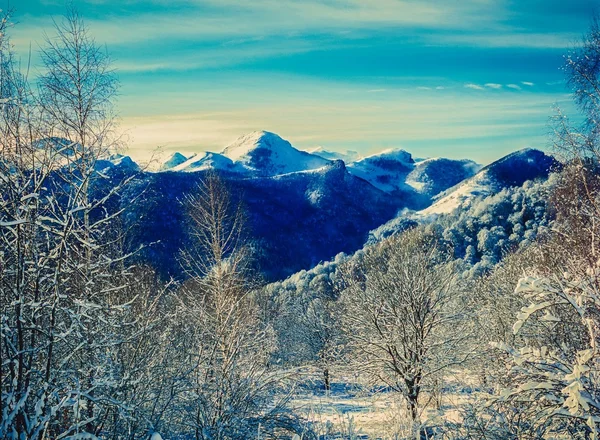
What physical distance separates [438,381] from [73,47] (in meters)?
14.4

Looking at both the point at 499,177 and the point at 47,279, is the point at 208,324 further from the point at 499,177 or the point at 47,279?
the point at 499,177

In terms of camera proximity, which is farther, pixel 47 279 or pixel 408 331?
Result: pixel 408 331

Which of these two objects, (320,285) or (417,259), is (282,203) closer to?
(320,285)

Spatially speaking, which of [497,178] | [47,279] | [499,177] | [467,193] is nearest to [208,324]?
[47,279]

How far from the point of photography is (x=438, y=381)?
15031 mm

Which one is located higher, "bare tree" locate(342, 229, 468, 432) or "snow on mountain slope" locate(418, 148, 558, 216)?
"snow on mountain slope" locate(418, 148, 558, 216)

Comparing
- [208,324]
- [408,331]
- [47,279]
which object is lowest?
[408,331]

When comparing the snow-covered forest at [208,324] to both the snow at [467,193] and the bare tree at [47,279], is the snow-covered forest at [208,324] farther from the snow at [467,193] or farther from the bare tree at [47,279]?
the snow at [467,193]

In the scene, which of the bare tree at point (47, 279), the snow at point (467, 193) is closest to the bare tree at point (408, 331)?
the bare tree at point (47, 279)

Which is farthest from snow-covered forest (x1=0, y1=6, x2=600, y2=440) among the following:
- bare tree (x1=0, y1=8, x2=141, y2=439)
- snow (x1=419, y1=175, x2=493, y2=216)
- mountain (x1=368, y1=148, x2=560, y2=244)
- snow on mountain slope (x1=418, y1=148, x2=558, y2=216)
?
snow on mountain slope (x1=418, y1=148, x2=558, y2=216)

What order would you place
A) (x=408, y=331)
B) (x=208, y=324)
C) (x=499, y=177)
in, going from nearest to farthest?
1. (x=208, y=324)
2. (x=408, y=331)
3. (x=499, y=177)

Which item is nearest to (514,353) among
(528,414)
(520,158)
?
(528,414)

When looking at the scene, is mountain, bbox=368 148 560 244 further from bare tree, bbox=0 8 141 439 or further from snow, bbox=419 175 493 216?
bare tree, bbox=0 8 141 439

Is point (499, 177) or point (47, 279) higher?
point (499, 177)
